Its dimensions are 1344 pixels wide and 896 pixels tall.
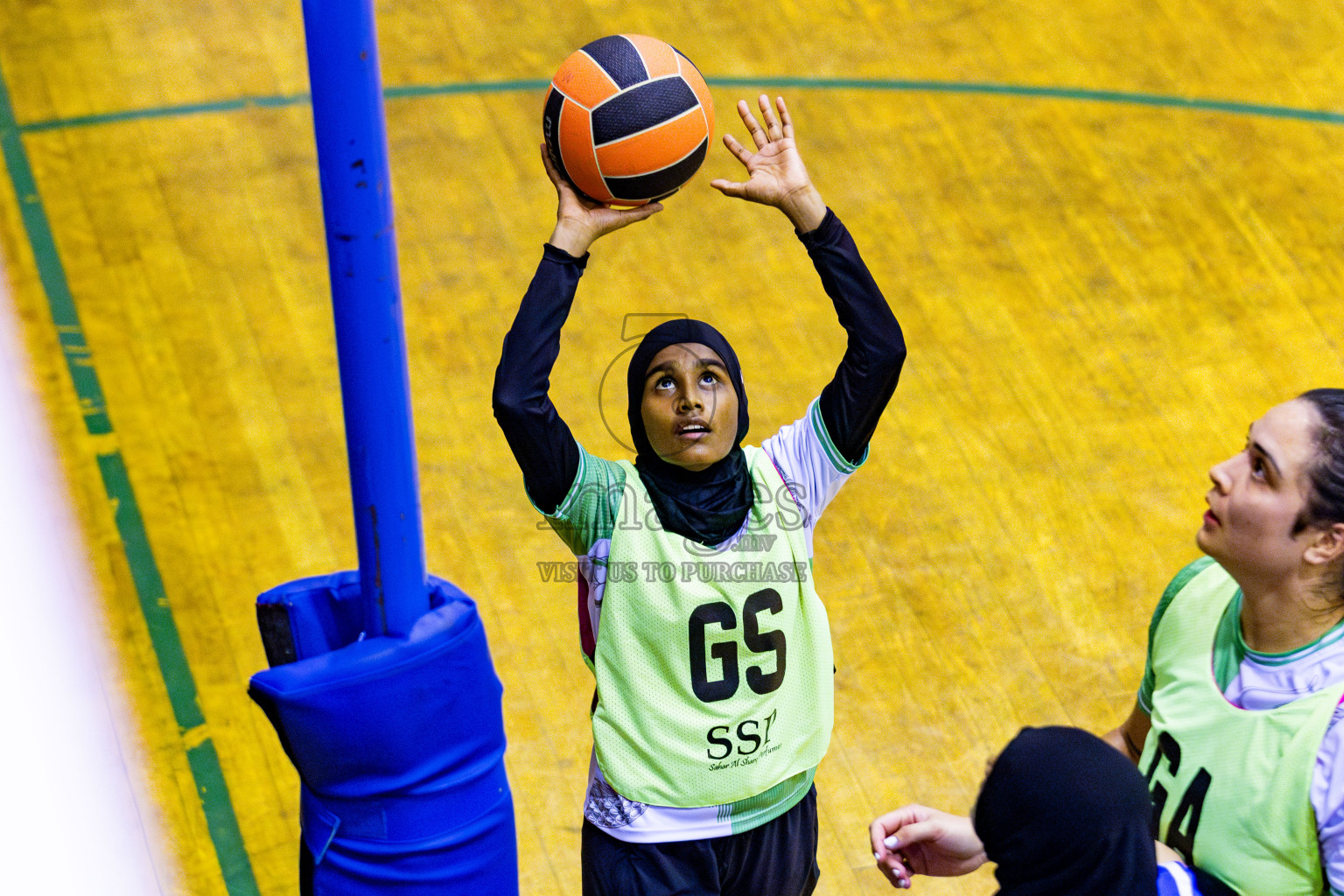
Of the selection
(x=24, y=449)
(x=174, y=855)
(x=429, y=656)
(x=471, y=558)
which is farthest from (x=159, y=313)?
(x=24, y=449)

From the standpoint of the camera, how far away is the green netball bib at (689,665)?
2.86 m

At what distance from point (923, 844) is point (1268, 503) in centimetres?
88

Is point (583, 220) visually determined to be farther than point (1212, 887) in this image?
Yes

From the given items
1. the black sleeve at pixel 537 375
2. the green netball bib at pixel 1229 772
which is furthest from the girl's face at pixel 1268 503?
the black sleeve at pixel 537 375

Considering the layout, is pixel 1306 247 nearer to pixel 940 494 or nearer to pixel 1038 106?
pixel 1038 106

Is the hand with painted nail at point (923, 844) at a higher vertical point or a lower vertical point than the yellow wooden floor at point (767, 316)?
lower

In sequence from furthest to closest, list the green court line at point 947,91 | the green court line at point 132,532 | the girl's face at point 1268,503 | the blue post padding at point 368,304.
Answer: the green court line at point 947,91 → the green court line at point 132,532 → the girl's face at point 1268,503 → the blue post padding at point 368,304

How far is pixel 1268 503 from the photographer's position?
7.97 ft

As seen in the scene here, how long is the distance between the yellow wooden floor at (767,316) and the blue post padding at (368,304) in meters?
2.37

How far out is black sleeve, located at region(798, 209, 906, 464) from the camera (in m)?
2.98

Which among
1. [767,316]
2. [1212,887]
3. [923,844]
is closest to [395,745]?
[923,844]

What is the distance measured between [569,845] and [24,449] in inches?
119

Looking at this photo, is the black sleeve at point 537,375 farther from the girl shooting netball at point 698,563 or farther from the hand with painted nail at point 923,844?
the hand with painted nail at point 923,844

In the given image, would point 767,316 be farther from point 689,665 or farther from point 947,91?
point 689,665
